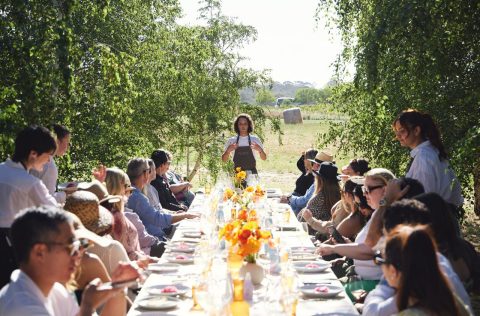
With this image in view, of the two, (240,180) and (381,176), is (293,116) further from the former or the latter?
(381,176)

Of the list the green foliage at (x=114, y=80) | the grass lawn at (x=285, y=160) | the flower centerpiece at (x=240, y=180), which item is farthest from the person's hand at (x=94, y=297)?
the grass lawn at (x=285, y=160)

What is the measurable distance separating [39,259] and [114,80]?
5.07 m

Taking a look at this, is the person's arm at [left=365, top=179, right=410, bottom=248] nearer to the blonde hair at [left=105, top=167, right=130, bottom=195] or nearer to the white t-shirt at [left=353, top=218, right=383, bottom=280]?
the white t-shirt at [left=353, top=218, right=383, bottom=280]

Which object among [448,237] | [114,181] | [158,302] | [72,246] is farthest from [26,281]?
[114,181]

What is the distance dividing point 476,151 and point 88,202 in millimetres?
2678

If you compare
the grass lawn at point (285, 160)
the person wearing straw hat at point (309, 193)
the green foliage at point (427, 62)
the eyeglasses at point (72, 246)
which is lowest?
the grass lawn at point (285, 160)

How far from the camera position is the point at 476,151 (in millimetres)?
4926

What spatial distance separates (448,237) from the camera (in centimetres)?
347

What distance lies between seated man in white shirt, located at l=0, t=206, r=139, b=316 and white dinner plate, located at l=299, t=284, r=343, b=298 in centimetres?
142

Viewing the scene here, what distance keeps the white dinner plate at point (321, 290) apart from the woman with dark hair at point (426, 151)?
1.79 m

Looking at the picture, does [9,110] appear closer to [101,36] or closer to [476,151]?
[476,151]

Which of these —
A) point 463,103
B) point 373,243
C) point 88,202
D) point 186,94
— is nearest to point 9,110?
point 88,202

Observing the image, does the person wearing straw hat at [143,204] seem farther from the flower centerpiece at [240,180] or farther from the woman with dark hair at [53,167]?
the flower centerpiece at [240,180]

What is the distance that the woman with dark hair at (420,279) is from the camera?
2.41 metres
